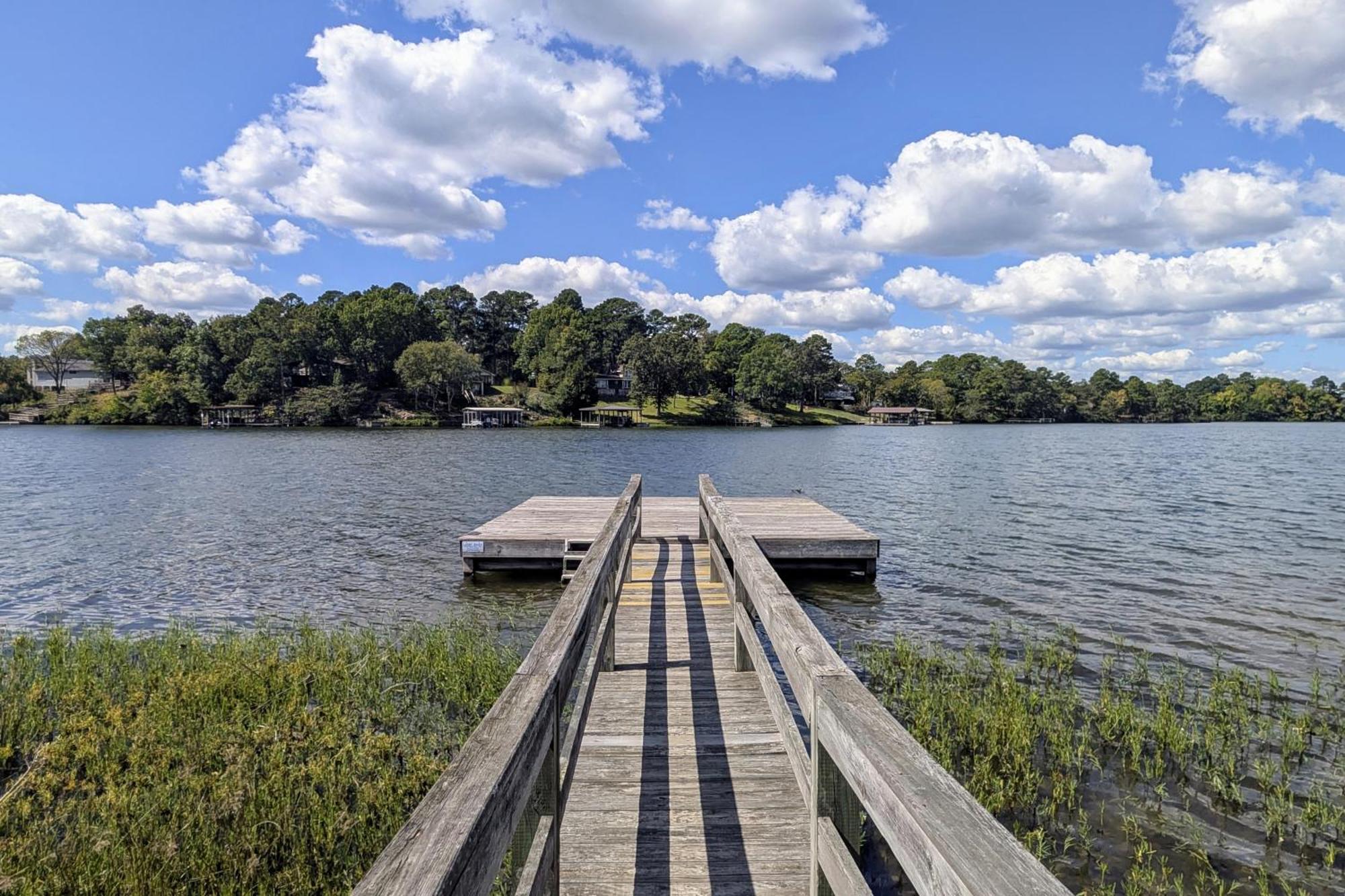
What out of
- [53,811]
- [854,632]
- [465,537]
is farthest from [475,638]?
[854,632]

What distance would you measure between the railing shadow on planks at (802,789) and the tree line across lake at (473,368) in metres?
97.8

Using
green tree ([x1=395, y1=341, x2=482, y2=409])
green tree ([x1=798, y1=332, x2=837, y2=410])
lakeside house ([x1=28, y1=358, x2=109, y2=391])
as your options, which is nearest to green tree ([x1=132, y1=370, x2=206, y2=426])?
lakeside house ([x1=28, y1=358, x2=109, y2=391])

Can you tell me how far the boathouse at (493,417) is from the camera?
313 feet

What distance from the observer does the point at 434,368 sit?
97.6 meters

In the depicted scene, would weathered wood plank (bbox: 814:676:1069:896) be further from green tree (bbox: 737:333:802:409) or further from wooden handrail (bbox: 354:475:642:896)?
green tree (bbox: 737:333:802:409)

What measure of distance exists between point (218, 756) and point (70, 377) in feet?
472

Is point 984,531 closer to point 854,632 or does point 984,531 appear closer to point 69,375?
point 854,632

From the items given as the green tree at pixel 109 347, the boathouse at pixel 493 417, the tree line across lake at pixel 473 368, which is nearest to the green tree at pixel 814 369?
the tree line across lake at pixel 473 368

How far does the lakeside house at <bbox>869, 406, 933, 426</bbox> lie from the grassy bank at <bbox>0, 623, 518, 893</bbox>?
4828 inches

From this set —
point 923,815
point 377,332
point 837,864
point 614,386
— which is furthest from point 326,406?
point 923,815

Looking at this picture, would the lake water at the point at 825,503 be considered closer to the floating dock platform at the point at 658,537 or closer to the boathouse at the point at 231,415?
the floating dock platform at the point at 658,537

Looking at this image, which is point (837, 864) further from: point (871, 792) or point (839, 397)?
point (839, 397)

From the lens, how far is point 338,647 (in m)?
8.56

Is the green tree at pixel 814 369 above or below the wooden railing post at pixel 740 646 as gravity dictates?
above
